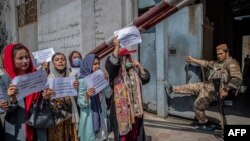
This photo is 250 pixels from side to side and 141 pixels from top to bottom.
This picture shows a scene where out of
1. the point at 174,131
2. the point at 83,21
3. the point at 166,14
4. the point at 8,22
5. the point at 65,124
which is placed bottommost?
the point at 174,131

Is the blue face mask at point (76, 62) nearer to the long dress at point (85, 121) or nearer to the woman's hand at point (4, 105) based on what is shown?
the long dress at point (85, 121)

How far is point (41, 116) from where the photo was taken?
98.1 inches

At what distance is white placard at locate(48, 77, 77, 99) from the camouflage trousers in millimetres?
2582

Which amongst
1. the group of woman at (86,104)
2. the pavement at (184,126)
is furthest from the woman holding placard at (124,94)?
the pavement at (184,126)

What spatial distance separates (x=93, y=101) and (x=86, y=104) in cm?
14

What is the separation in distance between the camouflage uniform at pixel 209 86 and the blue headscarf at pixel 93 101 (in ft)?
7.43

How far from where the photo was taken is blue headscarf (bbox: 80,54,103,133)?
2.98 metres

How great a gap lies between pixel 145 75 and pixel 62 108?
119cm

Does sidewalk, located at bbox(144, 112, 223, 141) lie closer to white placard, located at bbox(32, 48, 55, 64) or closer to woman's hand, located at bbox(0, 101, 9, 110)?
white placard, located at bbox(32, 48, 55, 64)

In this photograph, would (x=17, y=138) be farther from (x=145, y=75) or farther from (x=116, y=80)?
(x=145, y=75)

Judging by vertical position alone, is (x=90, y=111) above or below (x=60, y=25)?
below

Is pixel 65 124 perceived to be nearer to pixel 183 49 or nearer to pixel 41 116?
pixel 41 116

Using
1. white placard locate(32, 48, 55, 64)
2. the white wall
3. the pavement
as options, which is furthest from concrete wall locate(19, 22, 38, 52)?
the pavement

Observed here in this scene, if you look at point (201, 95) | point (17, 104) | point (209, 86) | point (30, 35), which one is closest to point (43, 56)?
point (17, 104)
